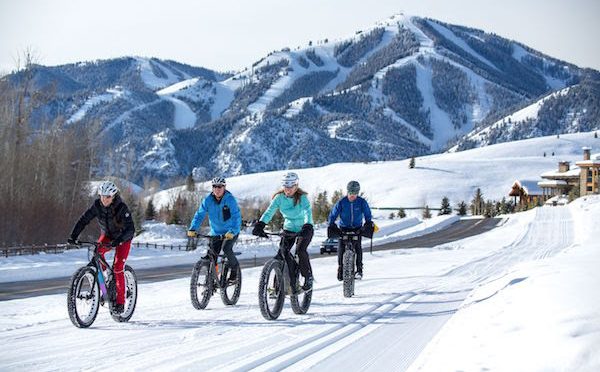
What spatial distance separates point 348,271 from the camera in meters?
13.4

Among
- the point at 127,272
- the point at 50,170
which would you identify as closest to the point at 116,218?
the point at 127,272

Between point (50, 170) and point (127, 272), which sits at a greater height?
point (50, 170)

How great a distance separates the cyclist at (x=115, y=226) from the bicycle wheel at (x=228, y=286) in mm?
2299

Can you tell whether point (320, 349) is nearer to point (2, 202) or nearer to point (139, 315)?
point (139, 315)

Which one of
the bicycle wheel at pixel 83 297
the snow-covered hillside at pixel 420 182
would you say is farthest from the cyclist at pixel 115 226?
the snow-covered hillside at pixel 420 182

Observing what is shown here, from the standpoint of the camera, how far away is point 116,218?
9.66 m

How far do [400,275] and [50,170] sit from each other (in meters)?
42.1

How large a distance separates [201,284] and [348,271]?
3.34m

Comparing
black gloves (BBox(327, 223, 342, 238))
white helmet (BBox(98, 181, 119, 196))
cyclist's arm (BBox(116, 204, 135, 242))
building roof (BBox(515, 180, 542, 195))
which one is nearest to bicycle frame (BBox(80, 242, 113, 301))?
cyclist's arm (BBox(116, 204, 135, 242))

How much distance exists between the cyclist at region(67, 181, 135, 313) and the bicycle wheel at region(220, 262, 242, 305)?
230 centimetres

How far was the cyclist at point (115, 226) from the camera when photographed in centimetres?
954

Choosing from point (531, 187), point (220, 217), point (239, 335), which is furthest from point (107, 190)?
point (531, 187)

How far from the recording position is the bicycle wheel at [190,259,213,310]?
36.7ft

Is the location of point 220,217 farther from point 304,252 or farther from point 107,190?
point 107,190
